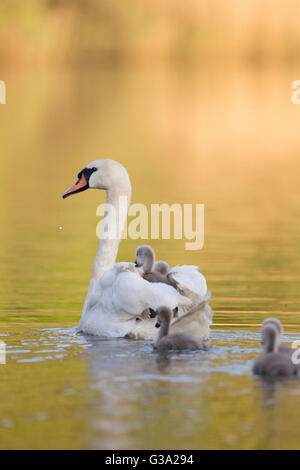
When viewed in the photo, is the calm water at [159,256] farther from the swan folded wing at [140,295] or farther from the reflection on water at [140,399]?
the swan folded wing at [140,295]

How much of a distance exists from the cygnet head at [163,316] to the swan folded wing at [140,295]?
0.22 meters

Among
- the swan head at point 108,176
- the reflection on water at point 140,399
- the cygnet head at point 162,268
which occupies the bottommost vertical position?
the reflection on water at point 140,399

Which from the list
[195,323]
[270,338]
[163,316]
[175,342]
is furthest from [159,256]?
[270,338]

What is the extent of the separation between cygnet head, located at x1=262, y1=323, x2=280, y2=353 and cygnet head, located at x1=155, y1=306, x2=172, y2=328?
3.96ft

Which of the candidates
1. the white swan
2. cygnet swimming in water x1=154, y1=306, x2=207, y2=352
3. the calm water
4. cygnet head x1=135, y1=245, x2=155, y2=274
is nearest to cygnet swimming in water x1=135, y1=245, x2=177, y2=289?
cygnet head x1=135, y1=245, x2=155, y2=274

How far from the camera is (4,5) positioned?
312 ft

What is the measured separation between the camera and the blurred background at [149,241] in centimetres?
765

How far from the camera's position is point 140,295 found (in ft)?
34.4

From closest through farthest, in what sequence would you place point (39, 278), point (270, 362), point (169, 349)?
point (270, 362), point (169, 349), point (39, 278)

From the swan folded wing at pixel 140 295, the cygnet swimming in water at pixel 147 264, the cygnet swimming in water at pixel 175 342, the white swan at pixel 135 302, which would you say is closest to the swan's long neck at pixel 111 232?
the white swan at pixel 135 302

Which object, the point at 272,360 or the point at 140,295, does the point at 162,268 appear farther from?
the point at 272,360

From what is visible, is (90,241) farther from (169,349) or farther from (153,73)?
(153,73)

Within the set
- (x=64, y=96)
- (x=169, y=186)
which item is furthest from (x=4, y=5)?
(x=169, y=186)

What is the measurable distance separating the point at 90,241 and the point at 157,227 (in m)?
2.61
